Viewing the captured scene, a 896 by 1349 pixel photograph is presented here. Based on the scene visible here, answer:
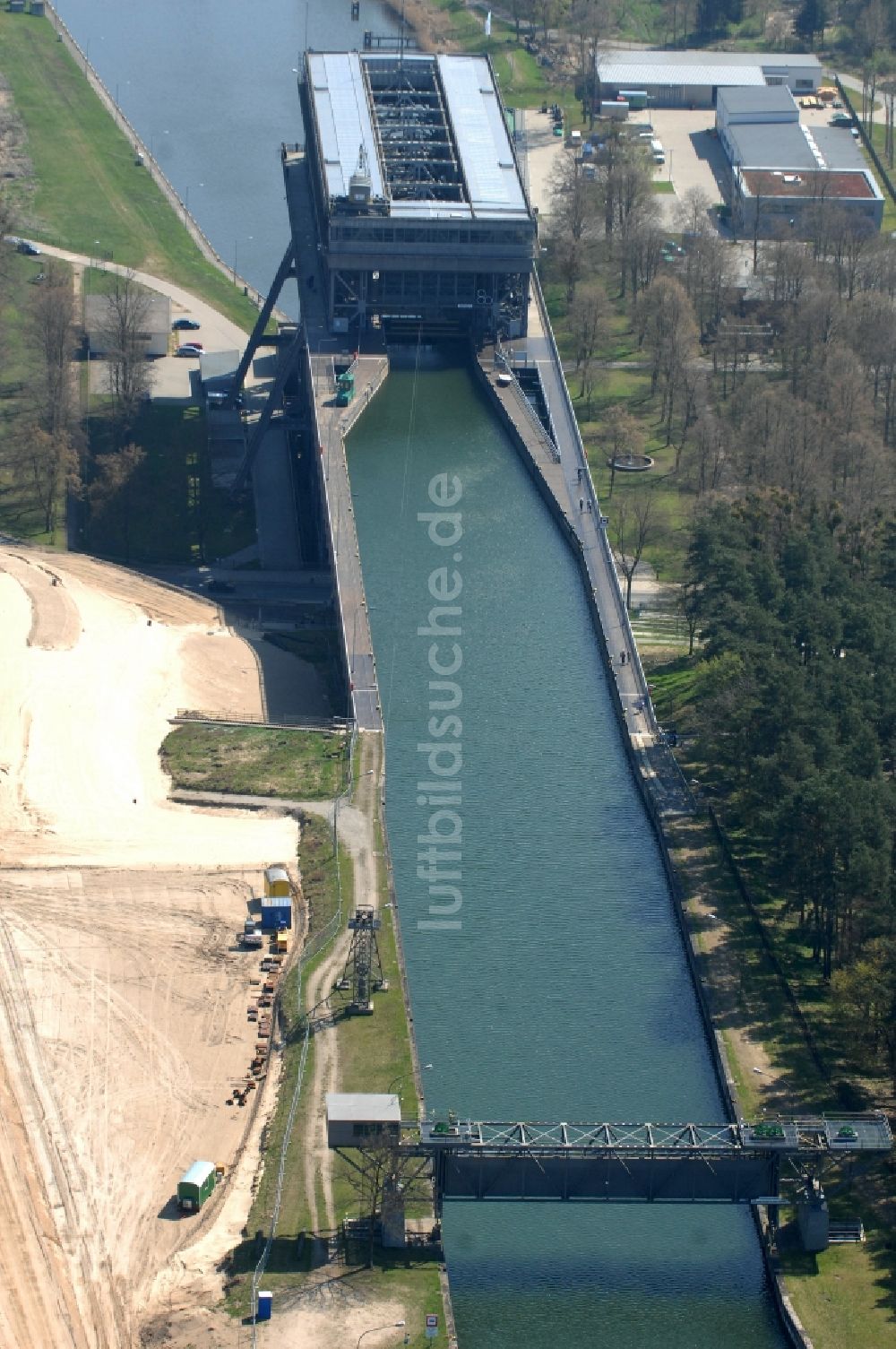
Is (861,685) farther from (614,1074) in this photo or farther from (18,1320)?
(18,1320)

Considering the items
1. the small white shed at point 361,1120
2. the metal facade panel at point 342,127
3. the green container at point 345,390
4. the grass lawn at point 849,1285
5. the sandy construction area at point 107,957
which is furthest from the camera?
the metal facade panel at point 342,127

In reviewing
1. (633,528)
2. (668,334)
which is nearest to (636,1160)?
(633,528)

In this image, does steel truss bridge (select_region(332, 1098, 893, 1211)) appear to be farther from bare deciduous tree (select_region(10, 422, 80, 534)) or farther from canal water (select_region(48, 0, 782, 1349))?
bare deciduous tree (select_region(10, 422, 80, 534))

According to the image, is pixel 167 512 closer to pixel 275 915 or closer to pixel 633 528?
pixel 633 528

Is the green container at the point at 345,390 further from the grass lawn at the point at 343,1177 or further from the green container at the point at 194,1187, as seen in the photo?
the green container at the point at 194,1187

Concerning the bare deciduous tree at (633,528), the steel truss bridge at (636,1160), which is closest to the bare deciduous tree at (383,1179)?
the steel truss bridge at (636,1160)

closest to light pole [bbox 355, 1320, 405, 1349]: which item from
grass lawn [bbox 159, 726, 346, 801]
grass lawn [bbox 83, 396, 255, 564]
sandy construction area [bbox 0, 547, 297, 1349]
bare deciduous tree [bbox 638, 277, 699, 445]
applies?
sandy construction area [bbox 0, 547, 297, 1349]

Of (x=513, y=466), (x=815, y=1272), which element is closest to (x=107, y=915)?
(x=815, y=1272)
